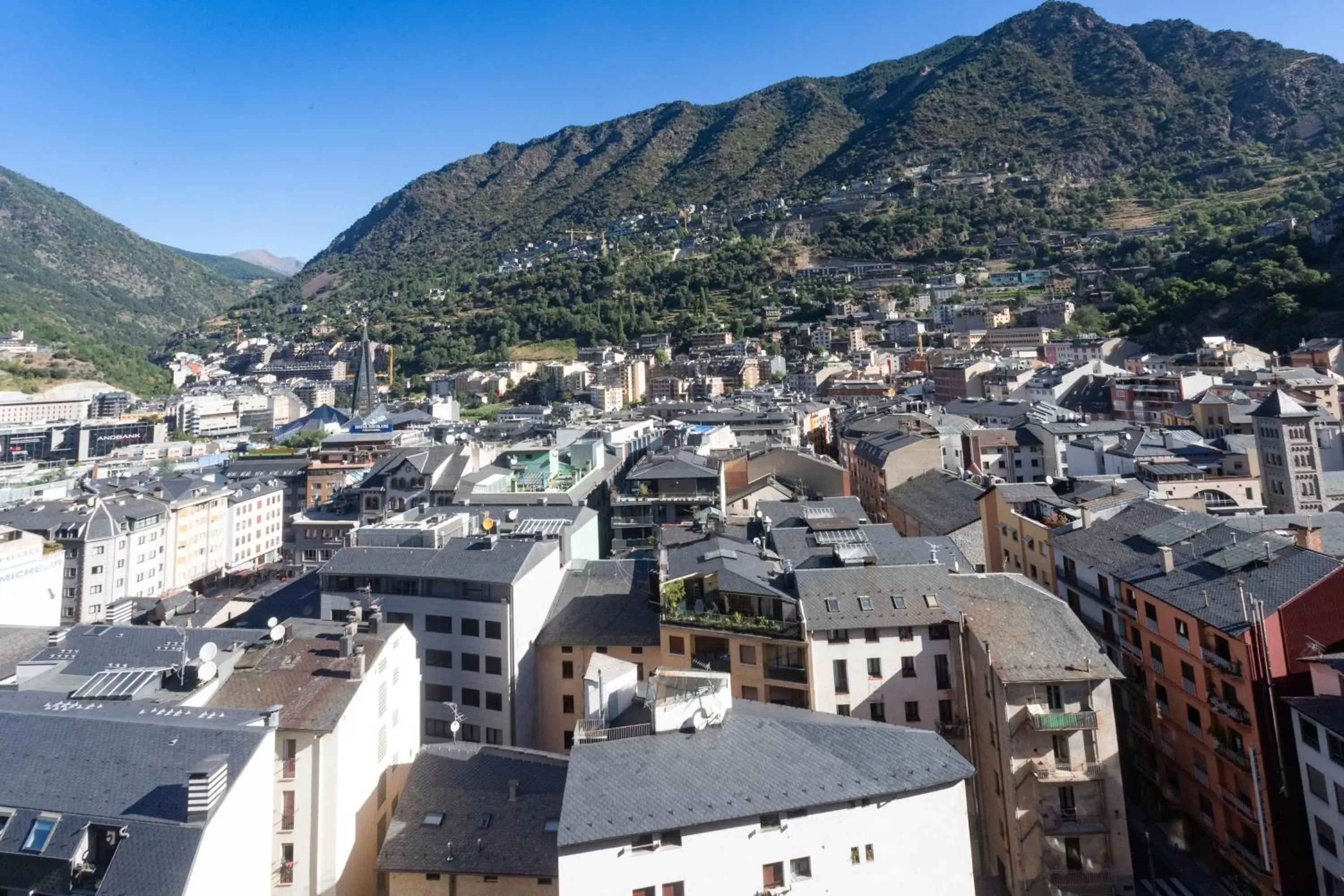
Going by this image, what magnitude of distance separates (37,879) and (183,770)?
6.91 feet

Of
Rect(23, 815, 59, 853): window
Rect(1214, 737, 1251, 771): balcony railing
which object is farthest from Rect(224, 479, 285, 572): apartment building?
Rect(1214, 737, 1251, 771): balcony railing

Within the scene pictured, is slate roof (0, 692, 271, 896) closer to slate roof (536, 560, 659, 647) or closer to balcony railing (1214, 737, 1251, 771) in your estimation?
slate roof (536, 560, 659, 647)

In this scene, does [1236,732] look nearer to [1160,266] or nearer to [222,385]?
[1160,266]

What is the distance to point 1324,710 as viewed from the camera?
16.6m

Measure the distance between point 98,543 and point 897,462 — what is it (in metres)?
54.9

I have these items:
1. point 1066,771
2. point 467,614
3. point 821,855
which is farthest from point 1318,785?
point 467,614

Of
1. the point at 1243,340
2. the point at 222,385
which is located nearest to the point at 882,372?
the point at 1243,340

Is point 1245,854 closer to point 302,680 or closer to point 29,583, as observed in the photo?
point 302,680

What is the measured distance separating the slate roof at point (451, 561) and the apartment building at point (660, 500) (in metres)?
12.2

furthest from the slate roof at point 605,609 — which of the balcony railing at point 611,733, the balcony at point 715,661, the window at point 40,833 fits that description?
the window at point 40,833

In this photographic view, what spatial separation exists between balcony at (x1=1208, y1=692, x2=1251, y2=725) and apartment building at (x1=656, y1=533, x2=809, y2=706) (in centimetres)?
1054

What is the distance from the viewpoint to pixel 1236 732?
1870 cm

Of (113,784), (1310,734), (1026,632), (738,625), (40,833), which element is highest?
(738,625)

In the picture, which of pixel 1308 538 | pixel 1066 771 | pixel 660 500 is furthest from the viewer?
pixel 660 500
